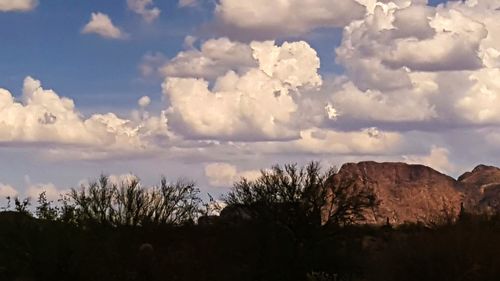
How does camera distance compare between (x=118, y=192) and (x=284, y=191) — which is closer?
(x=284, y=191)

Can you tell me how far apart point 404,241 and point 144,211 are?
1000 inches

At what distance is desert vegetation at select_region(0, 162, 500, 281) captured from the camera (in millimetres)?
26781

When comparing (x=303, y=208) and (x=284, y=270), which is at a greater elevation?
(x=303, y=208)

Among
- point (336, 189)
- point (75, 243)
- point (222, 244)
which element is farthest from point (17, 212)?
point (336, 189)

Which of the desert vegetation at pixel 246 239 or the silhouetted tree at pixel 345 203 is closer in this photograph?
the desert vegetation at pixel 246 239

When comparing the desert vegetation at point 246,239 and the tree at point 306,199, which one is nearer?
the desert vegetation at point 246,239

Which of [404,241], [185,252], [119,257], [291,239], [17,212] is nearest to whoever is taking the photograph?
[404,241]

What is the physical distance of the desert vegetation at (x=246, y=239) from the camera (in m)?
26.8

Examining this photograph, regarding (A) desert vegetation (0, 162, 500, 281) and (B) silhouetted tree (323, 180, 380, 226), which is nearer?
(A) desert vegetation (0, 162, 500, 281)

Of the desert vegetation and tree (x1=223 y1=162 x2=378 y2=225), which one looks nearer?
the desert vegetation

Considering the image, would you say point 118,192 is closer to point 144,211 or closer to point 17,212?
point 144,211

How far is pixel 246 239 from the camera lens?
4344cm

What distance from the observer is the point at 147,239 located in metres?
47.1

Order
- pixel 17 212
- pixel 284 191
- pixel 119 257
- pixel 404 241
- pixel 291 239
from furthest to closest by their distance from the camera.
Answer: pixel 284 191 < pixel 291 239 < pixel 17 212 < pixel 119 257 < pixel 404 241
